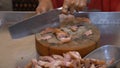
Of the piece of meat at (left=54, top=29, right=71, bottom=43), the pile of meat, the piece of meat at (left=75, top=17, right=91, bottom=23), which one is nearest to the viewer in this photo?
the pile of meat

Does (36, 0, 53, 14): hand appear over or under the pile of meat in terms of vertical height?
over

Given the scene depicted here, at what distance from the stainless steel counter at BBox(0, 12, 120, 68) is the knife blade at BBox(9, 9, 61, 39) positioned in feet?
0.11

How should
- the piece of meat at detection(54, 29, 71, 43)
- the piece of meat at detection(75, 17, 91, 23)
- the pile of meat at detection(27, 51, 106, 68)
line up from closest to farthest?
1. the pile of meat at detection(27, 51, 106, 68)
2. the piece of meat at detection(54, 29, 71, 43)
3. the piece of meat at detection(75, 17, 91, 23)

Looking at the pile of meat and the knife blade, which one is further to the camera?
the knife blade

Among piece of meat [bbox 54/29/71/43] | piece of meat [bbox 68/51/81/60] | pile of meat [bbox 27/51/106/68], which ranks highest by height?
piece of meat [bbox 54/29/71/43]

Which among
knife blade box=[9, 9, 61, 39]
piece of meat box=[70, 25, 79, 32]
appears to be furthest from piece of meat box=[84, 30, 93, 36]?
knife blade box=[9, 9, 61, 39]

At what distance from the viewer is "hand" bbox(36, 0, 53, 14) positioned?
119 cm

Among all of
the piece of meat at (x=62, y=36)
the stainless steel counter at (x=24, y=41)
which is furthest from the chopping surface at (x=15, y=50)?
the piece of meat at (x=62, y=36)

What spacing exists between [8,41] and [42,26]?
16cm

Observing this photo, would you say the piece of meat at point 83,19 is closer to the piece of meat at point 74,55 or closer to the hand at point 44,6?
the hand at point 44,6

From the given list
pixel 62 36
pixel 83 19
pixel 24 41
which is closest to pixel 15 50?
pixel 24 41

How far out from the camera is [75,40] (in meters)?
1.02

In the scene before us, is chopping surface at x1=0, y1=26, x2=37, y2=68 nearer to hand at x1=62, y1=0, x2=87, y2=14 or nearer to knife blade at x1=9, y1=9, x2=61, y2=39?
knife blade at x1=9, y1=9, x2=61, y2=39

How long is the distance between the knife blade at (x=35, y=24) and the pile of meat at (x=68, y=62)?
0.21 meters
